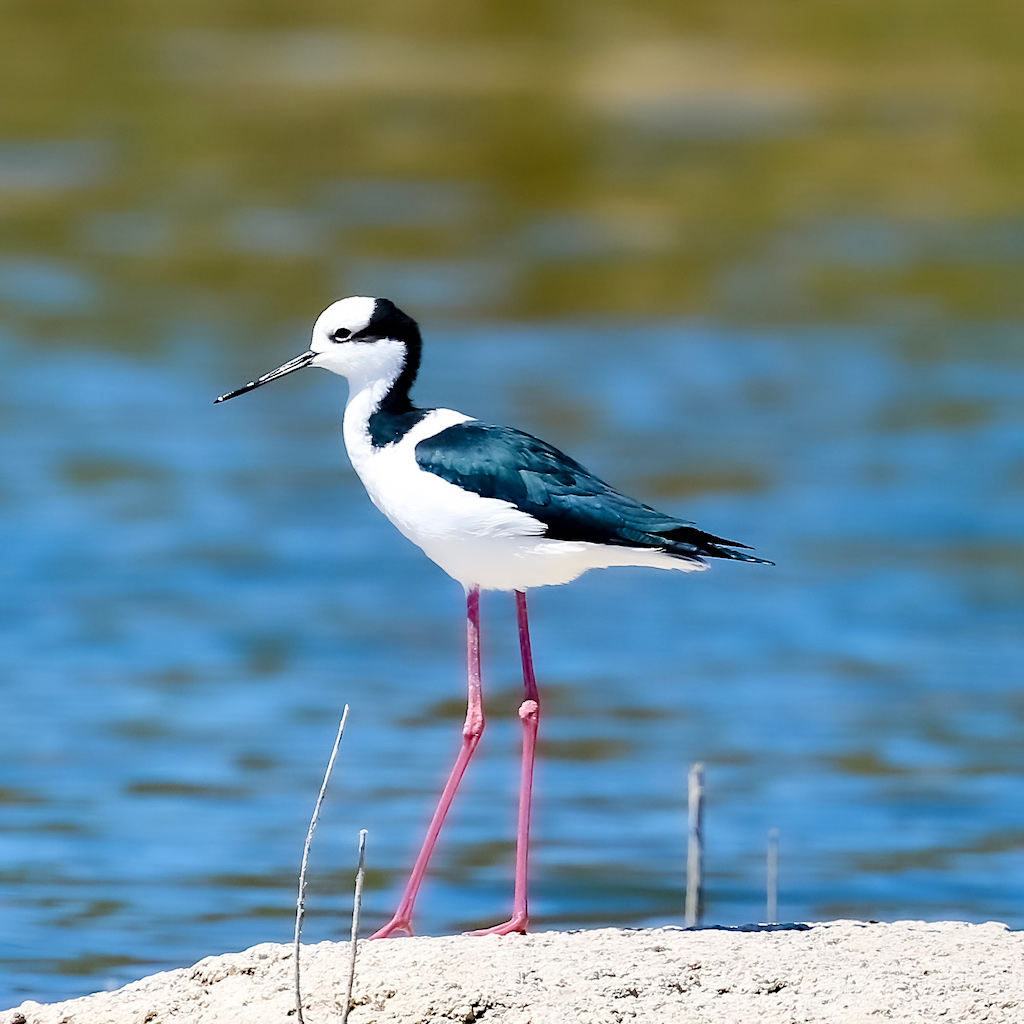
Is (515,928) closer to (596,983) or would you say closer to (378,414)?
(596,983)

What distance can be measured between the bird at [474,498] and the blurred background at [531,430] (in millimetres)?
2334

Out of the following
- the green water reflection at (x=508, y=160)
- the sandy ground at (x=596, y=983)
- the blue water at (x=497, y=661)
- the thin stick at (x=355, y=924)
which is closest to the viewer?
the thin stick at (x=355, y=924)

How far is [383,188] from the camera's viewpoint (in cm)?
3167

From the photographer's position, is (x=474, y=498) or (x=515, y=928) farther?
(x=515, y=928)

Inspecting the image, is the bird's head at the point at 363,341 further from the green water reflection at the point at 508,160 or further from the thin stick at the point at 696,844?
the green water reflection at the point at 508,160

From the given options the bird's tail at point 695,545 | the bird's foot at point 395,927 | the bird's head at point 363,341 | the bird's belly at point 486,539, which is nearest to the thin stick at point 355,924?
the bird's foot at point 395,927

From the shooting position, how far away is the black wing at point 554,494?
6402 millimetres

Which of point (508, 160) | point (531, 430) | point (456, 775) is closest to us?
point (456, 775)

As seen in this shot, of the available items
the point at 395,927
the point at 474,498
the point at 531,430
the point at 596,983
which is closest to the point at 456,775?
the point at 395,927

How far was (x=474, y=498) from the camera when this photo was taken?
645 centimetres

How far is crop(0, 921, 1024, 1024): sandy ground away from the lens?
5859 millimetres

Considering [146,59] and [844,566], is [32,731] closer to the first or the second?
[844,566]

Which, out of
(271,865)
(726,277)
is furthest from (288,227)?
(271,865)

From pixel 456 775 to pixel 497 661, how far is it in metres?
6.05
